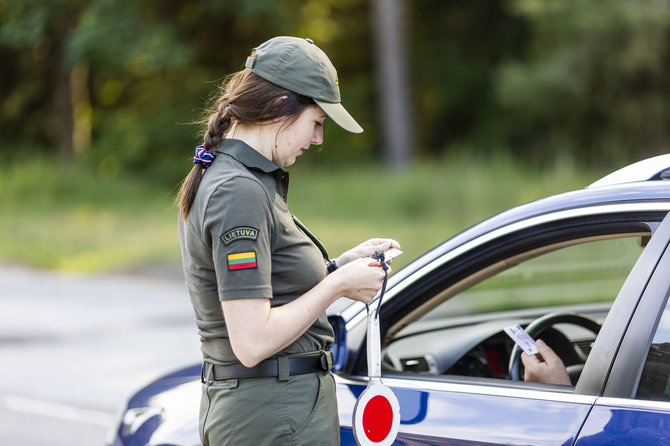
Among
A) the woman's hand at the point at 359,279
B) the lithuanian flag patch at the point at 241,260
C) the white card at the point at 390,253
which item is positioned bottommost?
the woman's hand at the point at 359,279

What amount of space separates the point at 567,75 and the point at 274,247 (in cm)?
1779

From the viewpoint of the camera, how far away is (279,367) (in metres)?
2.21

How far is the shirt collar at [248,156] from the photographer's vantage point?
2205mm

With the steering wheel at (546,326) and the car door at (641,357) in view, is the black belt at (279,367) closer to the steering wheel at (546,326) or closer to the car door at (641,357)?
the car door at (641,357)

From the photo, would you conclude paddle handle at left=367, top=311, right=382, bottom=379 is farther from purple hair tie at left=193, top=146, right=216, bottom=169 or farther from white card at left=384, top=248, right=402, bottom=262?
purple hair tie at left=193, top=146, right=216, bottom=169

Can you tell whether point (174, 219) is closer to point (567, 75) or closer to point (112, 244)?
point (112, 244)

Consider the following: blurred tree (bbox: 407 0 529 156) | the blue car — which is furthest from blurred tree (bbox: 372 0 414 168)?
the blue car

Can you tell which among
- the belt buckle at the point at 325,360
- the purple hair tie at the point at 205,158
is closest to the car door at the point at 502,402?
the belt buckle at the point at 325,360

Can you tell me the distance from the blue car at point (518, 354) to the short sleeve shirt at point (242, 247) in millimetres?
335

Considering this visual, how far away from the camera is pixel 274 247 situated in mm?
2170

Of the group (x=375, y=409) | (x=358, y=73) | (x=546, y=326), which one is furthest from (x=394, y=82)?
(x=375, y=409)

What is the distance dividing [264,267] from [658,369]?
3.20 feet

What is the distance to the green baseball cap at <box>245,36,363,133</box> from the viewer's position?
2.21 metres

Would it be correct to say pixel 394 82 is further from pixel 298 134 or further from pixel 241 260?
pixel 241 260
